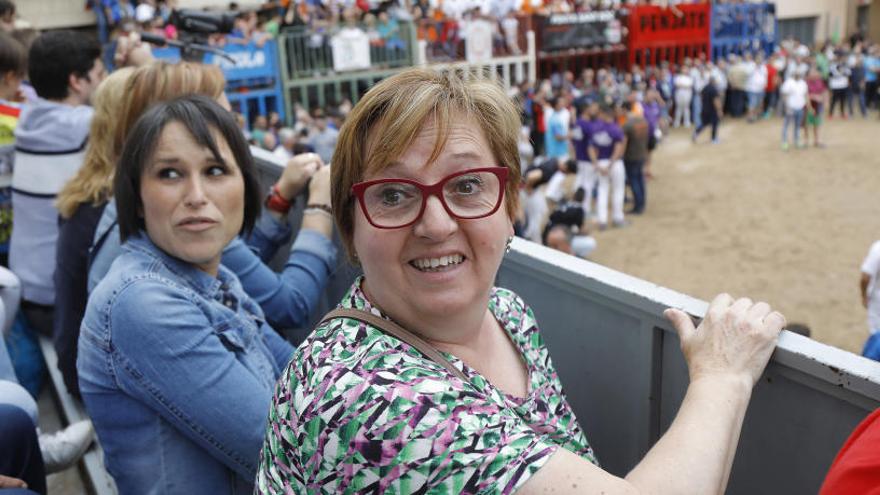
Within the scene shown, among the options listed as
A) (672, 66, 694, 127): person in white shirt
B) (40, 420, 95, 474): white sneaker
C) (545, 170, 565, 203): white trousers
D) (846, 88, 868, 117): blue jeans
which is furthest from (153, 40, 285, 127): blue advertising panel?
(846, 88, 868, 117): blue jeans

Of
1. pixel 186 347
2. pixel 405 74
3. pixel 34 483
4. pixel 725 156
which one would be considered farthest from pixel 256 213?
pixel 725 156

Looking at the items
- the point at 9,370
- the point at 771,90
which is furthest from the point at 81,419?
the point at 771,90

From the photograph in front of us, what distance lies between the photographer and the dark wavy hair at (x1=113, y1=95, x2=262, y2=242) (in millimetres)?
1775

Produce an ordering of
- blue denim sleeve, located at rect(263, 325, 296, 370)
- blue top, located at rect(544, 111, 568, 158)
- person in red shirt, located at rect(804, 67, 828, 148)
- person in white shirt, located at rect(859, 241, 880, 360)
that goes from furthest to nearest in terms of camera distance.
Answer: person in red shirt, located at rect(804, 67, 828, 148), blue top, located at rect(544, 111, 568, 158), person in white shirt, located at rect(859, 241, 880, 360), blue denim sleeve, located at rect(263, 325, 296, 370)

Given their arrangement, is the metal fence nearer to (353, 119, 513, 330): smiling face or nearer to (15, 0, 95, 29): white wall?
(15, 0, 95, 29): white wall

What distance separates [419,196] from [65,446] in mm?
1737

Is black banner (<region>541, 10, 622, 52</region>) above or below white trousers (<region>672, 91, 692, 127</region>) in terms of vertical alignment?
above

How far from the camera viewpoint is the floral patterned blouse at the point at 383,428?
951 millimetres

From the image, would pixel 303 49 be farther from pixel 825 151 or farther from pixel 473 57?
pixel 825 151

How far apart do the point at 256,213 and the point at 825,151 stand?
639 inches

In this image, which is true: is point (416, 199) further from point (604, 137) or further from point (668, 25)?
point (668, 25)

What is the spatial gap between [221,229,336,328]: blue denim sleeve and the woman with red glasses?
999 millimetres

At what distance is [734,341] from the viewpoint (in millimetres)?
1285

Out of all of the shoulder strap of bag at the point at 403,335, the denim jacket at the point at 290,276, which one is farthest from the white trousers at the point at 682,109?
the shoulder strap of bag at the point at 403,335
